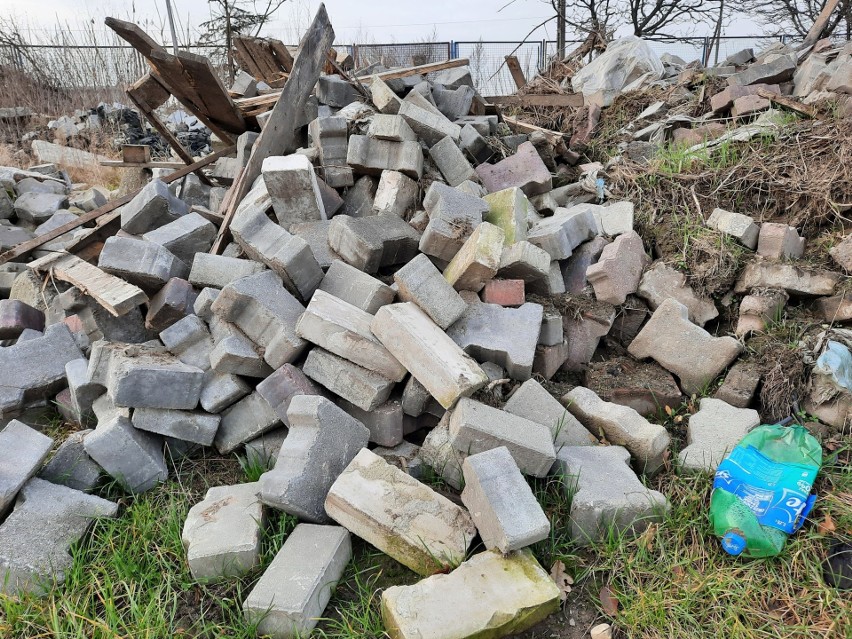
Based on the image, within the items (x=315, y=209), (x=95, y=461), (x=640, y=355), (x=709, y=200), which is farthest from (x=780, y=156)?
(x=95, y=461)

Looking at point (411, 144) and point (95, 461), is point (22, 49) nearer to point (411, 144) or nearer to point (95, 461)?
point (411, 144)

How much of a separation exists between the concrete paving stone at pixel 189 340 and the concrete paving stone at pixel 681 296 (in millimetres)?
2818

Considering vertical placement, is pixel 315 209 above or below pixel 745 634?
above

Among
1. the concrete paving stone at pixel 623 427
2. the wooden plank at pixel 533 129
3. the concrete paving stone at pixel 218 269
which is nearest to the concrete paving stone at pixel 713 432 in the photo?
the concrete paving stone at pixel 623 427

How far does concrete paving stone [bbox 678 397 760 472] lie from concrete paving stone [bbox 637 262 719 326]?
2.51 ft

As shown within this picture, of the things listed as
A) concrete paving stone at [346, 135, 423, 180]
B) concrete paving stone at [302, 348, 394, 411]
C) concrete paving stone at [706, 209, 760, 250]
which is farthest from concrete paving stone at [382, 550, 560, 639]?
concrete paving stone at [346, 135, 423, 180]

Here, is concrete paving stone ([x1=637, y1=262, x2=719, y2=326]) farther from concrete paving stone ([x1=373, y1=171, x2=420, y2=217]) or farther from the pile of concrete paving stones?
concrete paving stone ([x1=373, y1=171, x2=420, y2=217])

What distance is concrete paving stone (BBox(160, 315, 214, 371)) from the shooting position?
11.7ft

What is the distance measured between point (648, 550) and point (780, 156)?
10.8 feet

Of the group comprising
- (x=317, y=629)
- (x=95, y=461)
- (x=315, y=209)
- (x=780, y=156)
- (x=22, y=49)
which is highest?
(x=22, y=49)

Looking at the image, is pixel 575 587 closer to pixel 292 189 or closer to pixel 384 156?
pixel 292 189

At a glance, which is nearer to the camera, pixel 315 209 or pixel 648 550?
pixel 648 550

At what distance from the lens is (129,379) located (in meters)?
3.10

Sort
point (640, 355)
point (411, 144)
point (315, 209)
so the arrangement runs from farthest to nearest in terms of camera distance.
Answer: point (411, 144) < point (315, 209) < point (640, 355)
